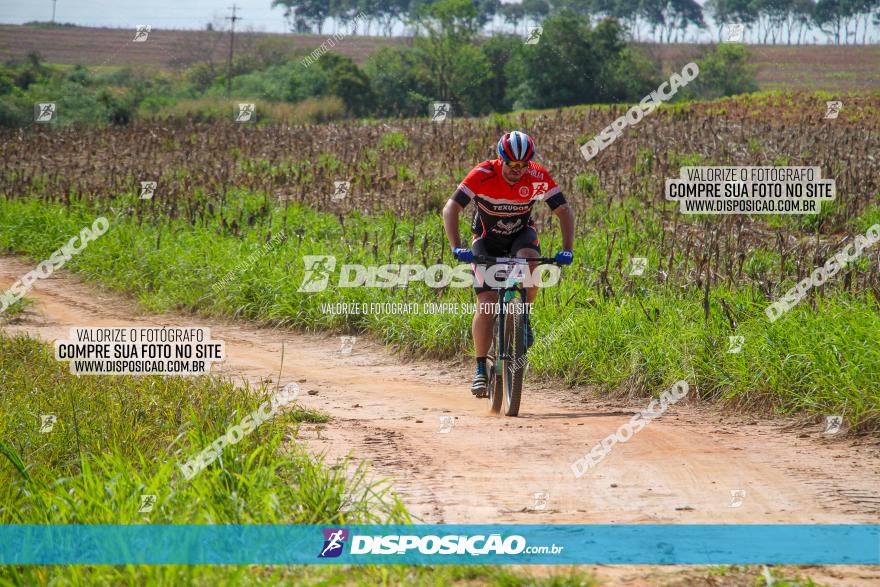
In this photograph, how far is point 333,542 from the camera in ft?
14.5

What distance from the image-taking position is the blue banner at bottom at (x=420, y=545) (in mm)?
4203

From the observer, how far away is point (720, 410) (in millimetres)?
8141

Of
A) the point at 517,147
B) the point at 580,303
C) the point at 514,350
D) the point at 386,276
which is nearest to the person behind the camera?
the point at 517,147

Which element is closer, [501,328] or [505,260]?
[505,260]

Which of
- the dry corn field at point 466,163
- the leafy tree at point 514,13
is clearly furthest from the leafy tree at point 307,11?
the dry corn field at point 466,163

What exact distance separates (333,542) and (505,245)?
454 centimetres

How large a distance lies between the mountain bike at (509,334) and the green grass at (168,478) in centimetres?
184

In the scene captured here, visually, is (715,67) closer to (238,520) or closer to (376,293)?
(376,293)

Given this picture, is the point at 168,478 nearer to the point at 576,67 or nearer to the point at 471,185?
the point at 471,185

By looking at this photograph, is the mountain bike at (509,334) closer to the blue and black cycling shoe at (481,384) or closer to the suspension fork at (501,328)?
the suspension fork at (501,328)

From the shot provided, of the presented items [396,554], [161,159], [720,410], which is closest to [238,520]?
[396,554]

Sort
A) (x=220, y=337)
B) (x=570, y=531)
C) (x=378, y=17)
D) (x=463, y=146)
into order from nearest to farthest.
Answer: (x=570, y=531) < (x=220, y=337) < (x=463, y=146) < (x=378, y=17)

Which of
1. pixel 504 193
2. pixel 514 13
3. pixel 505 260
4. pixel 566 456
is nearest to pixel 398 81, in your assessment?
pixel 504 193

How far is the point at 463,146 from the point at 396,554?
1837 cm
